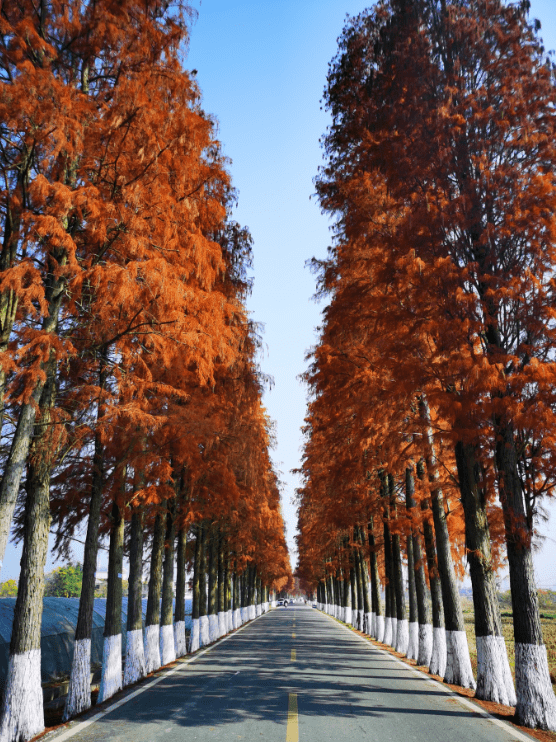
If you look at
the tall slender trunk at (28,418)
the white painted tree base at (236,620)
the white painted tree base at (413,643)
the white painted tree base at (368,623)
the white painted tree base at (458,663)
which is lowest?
the white painted tree base at (236,620)

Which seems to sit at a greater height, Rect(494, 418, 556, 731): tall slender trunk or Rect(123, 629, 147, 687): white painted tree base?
Rect(494, 418, 556, 731): tall slender trunk

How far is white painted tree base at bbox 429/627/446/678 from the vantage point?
1297 centimetres

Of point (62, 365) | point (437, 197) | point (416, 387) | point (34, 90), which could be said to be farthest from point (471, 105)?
point (62, 365)

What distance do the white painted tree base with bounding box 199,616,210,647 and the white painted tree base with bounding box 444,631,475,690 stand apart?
12393mm

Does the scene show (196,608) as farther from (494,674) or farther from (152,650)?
(494,674)

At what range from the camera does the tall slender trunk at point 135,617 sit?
1220 centimetres

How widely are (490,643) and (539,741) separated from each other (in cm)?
293

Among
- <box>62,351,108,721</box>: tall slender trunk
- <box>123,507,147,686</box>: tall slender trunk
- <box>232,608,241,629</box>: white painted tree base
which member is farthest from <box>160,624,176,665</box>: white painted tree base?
<box>232,608,241,629</box>: white painted tree base

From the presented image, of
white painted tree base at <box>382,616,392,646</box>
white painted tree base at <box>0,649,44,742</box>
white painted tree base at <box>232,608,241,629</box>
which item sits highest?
white painted tree base at <box>0,649,44,742</box>

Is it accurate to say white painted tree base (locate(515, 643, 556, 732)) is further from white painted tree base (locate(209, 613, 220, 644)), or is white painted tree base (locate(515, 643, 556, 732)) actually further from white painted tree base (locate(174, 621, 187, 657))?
white painted tree base (locate(209, 613, 220, 644))

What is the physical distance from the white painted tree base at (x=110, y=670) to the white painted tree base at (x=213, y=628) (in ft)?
44.6

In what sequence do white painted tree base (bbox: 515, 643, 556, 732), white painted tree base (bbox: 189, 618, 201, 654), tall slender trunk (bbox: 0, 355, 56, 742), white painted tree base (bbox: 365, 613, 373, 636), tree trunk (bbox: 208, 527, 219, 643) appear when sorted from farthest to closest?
white painted tree base (bbox: 365, 613, 373, 636) < tree trunk (bbox: 208, 527, 219, 643) < white painted tree base (bbox: 189, 618, 201, 654) < white painted tree base (bbox: 515, 643, 556, 732) < tall slender trunk (bbox: 0, 355, 56, 742)

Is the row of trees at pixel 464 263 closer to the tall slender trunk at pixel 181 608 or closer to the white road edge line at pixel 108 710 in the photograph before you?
the white road edge line at pixel 108 710

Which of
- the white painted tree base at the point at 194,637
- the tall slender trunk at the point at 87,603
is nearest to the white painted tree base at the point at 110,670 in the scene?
the tall slender trunk at the point at 87,603
